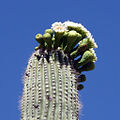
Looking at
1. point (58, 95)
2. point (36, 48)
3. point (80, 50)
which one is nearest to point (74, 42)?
point (80, 50)

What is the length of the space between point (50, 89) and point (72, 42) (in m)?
1.17

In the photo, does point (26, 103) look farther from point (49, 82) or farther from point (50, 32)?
point (50, 32)

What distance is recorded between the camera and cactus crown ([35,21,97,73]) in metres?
7.11

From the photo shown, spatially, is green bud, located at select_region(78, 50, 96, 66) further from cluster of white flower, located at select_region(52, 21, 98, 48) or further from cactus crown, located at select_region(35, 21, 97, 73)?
cluster of white flower, located at select_region(52, 21, 98, 48)

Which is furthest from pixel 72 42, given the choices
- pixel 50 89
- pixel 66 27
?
pixel 50 89

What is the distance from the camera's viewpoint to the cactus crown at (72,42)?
711 centimetres

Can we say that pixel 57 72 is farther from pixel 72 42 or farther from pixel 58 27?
pixel 58 27

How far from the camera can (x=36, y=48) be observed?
7285 mm

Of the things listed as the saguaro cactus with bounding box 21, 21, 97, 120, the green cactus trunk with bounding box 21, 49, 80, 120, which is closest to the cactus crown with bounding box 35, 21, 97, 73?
the saguaro cactus with bounding box 21, 21, 97, 120

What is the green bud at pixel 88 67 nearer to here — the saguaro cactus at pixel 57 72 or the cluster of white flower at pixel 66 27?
the saguaro cactus at pixel 57 72

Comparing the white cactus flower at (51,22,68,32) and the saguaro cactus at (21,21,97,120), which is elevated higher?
the white cactus flower at (51,22,68,32)

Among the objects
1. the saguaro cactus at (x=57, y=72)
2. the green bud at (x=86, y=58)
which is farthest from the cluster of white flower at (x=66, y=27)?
the green bud at (x=86, y=58)

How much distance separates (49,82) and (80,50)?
3.49ft

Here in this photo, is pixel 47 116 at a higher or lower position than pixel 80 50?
lower
